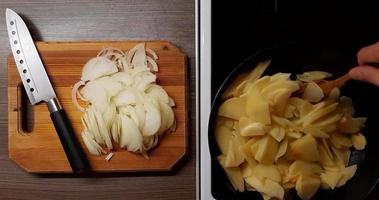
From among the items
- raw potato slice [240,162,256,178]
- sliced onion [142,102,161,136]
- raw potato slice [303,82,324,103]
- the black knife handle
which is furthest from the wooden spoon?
the black knife handle

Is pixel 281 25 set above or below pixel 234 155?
above

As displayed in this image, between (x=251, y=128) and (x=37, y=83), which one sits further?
(x=37, y=83)

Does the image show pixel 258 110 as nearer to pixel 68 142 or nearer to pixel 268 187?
pixel 268 187

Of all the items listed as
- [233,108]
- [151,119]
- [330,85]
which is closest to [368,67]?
[330,85]

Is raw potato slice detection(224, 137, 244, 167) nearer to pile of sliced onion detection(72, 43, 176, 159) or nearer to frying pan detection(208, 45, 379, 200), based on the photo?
frying pan detection(208, 45, 379, 200)

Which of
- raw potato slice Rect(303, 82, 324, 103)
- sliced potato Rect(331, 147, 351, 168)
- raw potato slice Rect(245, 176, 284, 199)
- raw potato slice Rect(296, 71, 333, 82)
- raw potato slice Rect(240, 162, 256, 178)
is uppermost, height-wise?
raw potato slice Rect(296, 71, 333, 82)

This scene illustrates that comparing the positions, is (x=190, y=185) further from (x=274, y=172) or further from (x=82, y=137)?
(x=274, y=172)

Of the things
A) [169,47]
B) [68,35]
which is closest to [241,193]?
[169,47]
